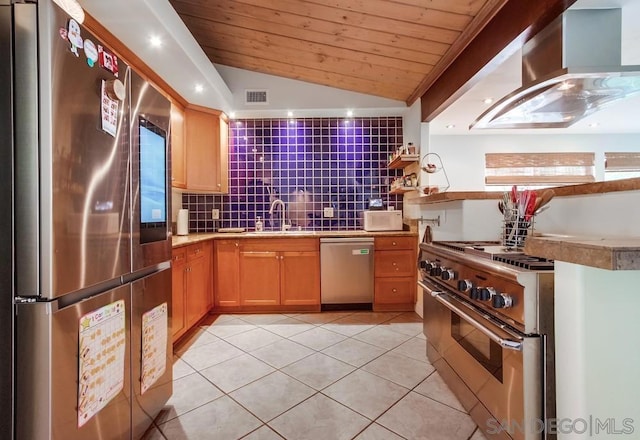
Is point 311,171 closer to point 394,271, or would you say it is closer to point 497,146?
point 394,271

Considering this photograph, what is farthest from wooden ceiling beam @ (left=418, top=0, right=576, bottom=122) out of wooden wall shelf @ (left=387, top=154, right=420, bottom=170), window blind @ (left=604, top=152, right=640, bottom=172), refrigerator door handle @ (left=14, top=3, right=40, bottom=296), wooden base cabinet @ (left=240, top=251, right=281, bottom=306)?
window blind @ (left=604, top=152, right=640, bottom=172)

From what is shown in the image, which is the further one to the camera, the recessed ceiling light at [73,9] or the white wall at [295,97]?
the white wall at [295,97]

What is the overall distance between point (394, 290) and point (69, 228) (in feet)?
9.76

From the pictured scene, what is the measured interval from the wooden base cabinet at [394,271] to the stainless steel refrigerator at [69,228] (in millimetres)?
2457

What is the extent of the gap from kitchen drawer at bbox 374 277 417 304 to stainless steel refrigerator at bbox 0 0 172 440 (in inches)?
97.1

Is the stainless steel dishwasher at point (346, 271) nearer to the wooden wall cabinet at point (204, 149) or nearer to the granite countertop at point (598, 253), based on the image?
the wooden wall cabinet at point (204, 149)

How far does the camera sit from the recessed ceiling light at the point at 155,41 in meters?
2.10

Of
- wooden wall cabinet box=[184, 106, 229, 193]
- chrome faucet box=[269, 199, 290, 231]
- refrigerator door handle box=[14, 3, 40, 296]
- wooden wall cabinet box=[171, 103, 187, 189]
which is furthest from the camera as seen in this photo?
chrome faucet box=[269, 199, 290, 231]

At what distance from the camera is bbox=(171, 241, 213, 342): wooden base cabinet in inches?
94.8

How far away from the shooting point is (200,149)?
11.3 ft

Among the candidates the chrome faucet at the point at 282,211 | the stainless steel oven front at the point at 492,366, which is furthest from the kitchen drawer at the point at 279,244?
the stainless steel oven front at the point at 492,366

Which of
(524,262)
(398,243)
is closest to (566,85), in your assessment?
(524,262)

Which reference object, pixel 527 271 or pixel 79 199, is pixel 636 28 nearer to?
pixel 527 271

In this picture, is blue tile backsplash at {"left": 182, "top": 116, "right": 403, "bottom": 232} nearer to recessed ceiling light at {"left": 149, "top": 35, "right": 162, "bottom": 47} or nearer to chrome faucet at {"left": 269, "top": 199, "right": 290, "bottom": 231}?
chrome faucet at {"left": 269, "top": 199, "right": 290, "bottom": 231}
